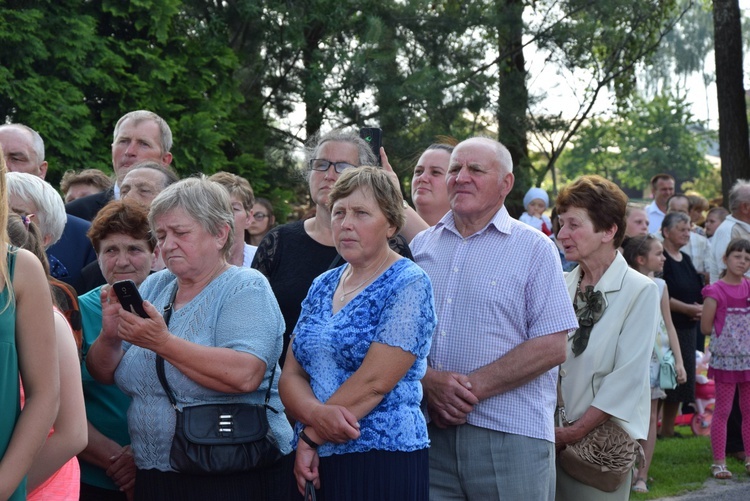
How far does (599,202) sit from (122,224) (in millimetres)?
2169

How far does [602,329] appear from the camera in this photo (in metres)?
4.46

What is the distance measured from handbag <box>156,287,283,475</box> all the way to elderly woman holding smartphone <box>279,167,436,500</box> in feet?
0.46

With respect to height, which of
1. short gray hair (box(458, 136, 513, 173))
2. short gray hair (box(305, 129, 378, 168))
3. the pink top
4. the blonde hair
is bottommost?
the pink top

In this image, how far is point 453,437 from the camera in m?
3.96

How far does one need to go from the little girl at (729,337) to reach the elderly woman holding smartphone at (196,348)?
547 cm

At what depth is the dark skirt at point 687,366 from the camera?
29.3 feet

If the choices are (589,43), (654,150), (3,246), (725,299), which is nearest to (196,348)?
(3,246)

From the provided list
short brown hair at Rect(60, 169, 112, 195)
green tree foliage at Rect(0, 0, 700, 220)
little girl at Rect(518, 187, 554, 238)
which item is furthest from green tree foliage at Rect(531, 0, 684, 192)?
short brown hair at Rect(60, 169, 112, 195)

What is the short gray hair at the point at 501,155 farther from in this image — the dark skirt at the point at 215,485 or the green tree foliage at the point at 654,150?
the green tree foliage at the point at 654,150

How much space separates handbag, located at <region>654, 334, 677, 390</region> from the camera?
24.6 ft

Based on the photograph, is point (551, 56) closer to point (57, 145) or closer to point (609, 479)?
point (57, 145)

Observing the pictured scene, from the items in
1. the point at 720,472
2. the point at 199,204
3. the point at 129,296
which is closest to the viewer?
the point at 129,296

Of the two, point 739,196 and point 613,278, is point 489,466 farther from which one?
point 739,196

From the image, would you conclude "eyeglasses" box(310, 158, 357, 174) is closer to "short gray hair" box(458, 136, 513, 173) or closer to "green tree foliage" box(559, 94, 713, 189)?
"short gray hair" box(458, 136, 513, 173)
